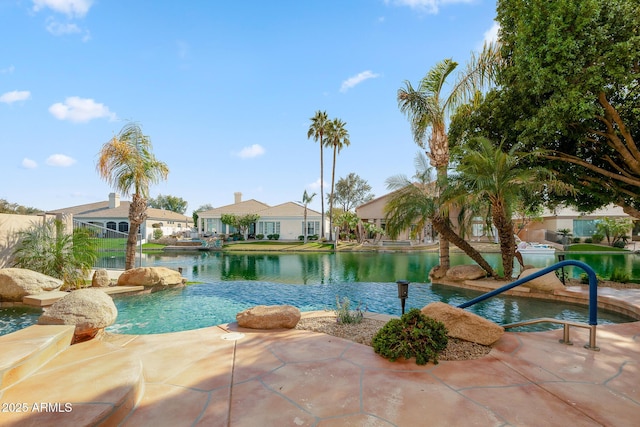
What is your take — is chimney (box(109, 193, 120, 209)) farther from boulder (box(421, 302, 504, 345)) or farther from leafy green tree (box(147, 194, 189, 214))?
boulder (box(421, 302, 504, 345))

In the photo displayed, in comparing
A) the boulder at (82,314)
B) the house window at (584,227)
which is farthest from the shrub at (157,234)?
the house window at (584,227)

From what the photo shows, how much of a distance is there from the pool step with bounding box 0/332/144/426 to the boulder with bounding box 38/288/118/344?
100cm

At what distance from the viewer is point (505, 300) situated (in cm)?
959

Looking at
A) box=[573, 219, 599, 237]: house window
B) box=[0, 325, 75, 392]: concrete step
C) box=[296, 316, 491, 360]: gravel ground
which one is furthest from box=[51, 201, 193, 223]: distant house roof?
box=[573, 219, 599, 237]: house window

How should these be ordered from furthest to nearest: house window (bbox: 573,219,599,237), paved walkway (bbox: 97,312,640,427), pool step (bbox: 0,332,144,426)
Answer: house window (bbox: 573,219,599,237)
paved walkway (bbox: 97,312,640,427)
pool step (bbox: 0,332,144,426)

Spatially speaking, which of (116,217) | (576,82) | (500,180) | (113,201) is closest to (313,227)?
(116,217)

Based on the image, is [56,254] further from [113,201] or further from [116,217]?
[113,201]

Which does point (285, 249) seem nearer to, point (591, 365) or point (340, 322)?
point (340, 322)

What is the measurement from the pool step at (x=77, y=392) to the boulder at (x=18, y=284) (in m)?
5.99

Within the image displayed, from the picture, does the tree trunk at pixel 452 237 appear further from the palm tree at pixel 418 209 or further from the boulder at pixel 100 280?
the boulder at pixel 100 280

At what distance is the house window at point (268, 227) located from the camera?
131 ft

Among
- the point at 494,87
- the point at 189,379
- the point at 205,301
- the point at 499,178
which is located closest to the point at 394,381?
the point at 189,379

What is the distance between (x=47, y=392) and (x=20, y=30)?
989cm

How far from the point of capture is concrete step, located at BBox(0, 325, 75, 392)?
2.94 metres
